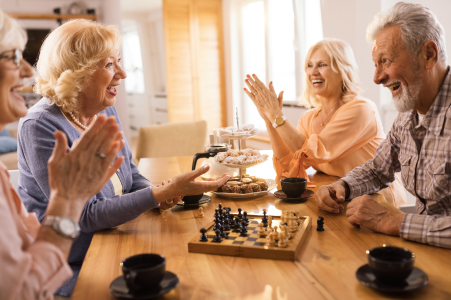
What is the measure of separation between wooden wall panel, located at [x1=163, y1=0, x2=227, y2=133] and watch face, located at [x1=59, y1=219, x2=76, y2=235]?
6.11 meters

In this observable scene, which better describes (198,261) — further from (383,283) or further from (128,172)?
(128,172)

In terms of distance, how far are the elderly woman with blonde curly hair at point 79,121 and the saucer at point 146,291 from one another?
0.48 metres

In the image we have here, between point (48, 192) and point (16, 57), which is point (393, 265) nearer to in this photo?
point (16, 57)

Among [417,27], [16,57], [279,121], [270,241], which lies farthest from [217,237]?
[279,121]

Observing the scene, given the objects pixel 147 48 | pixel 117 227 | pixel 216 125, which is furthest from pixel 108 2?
pixel 117 227

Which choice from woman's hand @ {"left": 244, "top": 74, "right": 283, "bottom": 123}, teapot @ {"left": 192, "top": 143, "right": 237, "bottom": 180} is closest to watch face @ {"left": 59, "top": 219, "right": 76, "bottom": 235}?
teapot @ {"left": 192, "top": 143, "right": 237, "bottom": 180}

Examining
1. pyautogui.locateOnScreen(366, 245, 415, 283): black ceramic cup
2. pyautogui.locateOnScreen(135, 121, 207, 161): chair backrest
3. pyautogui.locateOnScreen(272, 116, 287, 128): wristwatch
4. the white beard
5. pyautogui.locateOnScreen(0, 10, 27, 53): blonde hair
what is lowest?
pyautogui.locateOnScreen(135, 121, 207, 161): chair backrest

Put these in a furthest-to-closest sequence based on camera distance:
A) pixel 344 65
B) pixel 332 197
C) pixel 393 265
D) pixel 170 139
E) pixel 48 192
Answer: pixel 170 139 → pixel 344 65 → pixel 332 197 → pixel 48 192 → pixel 393 265

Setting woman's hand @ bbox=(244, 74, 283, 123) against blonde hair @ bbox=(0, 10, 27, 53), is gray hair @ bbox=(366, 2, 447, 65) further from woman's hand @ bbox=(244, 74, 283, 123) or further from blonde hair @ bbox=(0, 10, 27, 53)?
blonde hair @ bbox=(0, 10, 27, 53)

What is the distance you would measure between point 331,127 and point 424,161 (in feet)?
2.52

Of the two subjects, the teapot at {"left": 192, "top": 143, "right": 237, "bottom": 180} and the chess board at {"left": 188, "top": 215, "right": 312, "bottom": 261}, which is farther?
the teapot at {"left": 192, "top": 143, "right": 237, "bottom": 180}

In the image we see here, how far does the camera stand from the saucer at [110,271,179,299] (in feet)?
3.10

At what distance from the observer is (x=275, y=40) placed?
6.48 metres

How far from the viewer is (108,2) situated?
8016mm
